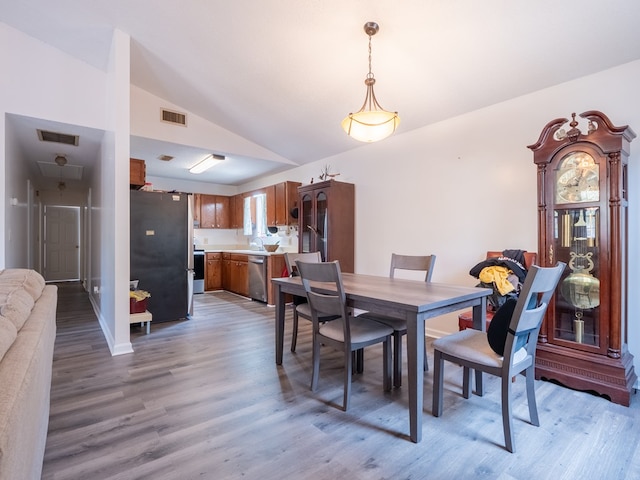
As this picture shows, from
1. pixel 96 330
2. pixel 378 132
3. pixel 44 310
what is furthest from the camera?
pixel 96 330

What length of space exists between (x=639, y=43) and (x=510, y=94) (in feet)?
2.72

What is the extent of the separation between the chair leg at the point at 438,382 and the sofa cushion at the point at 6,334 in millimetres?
1872

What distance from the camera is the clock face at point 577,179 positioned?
2.26m

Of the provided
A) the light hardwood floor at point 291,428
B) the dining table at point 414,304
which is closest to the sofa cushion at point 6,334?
the light hardwood floor at point 291,428

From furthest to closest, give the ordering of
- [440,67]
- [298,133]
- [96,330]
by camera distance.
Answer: [298,133] < [96,330] < [440,67]

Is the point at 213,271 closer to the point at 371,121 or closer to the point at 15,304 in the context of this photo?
the point at 371,121

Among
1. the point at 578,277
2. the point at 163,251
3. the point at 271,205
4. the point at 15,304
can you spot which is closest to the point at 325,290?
the point at 15,304

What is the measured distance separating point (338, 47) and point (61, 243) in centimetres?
896

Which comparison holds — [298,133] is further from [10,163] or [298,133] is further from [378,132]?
[10,163]

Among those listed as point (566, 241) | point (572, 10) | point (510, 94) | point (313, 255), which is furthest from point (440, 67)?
point (313, 255)

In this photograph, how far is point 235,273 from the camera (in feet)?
19.8

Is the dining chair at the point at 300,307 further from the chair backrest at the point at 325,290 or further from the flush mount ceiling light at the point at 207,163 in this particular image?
the flush mount ceiling light at the point at 207,163

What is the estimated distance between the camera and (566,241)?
2.41 meters

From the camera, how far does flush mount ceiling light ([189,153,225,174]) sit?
4912mm
